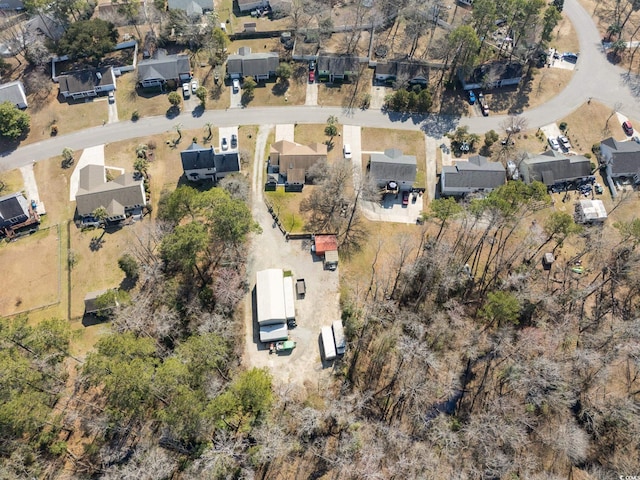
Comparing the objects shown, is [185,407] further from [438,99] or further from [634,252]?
[438,99]

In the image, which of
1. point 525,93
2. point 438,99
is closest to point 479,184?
point 438,99

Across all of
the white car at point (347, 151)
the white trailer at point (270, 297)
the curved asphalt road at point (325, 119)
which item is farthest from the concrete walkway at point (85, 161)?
the white car at point (347, 151)

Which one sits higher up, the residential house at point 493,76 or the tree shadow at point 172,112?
the residential house at point 493,76

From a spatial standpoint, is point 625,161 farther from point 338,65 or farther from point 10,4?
point 10,4

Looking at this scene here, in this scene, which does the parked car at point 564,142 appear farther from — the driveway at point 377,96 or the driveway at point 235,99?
the driveway at point 235,99

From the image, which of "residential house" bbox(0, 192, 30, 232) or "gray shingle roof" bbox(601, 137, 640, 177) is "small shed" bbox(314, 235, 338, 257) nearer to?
"residential house" bbox(0, 192, 30, 232)
